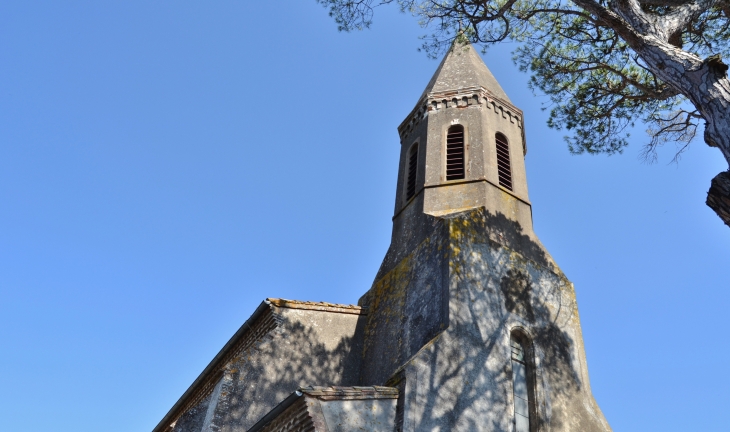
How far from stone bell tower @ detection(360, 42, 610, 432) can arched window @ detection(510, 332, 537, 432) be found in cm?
2

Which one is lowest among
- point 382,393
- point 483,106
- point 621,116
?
point 382,393

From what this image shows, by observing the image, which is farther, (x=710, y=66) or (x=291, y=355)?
(x=291, y=355)

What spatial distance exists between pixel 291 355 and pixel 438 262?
305 cm

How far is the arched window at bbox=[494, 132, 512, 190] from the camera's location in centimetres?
1366

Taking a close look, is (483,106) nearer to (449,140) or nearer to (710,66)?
(449,140)

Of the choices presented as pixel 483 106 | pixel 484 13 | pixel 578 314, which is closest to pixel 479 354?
pixel 578 314

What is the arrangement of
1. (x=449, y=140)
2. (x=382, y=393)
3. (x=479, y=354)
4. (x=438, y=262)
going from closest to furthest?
(x=382, y=393)
(x=479, y=354)
(x=438, y=262)
(x=449, y=140)

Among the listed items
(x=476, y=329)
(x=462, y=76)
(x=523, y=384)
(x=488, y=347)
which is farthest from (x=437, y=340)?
(x=462, y=76)

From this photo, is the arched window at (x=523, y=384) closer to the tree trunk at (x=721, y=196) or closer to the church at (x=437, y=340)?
the church at (x=437, y=340)

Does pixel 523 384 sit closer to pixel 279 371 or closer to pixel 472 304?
pixel 472 304

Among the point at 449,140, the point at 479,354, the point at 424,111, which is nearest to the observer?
the point at 479,354

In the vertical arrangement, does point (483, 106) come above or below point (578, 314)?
above

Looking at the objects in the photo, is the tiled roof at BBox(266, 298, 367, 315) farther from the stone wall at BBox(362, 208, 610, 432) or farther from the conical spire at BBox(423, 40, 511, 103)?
the conical spire at BBox(423, 40, 511, 103)

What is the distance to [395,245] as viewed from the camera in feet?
42.6
